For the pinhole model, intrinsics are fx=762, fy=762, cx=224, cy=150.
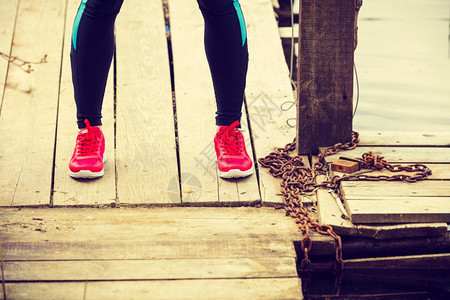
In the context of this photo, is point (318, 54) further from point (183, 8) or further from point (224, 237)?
point (183, 8)

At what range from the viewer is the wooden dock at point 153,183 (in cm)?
239

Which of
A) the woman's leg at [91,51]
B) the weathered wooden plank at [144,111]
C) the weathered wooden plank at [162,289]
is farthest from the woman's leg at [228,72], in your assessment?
the weathered wooden plank at [162,289]

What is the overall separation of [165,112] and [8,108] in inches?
29.6

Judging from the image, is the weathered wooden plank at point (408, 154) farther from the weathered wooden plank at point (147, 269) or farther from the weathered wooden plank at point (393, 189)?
the weathered wooden plank at point (147, 269)

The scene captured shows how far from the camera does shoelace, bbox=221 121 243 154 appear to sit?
10.2 feet

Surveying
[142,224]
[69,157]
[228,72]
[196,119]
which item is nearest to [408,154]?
[228,72]

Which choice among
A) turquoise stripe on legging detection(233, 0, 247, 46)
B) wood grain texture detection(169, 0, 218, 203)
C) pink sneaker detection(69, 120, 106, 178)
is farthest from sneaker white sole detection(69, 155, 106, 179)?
turquoise stripe on legging detection(233, 0, 247, 46)

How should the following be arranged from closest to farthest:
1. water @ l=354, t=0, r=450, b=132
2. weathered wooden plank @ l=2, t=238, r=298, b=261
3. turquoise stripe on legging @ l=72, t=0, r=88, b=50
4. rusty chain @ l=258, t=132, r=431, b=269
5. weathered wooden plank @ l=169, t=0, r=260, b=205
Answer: weathered wooden plank @ l=2, t=238, r=298, b=261, rusty chain @ l=258, t=132, r=431, b=269, turquoise stripe on legging @ l=72, t=0, r=88, b=50, weathered wooden plank @ l=169, t=0, r=260, b=205, water @ l=354, t=0, r=450, b=132

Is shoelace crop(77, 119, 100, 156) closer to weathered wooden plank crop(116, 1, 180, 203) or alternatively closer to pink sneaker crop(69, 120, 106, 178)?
pink sneaker crop(69, 120, 106, 178)

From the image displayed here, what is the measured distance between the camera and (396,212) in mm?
2703

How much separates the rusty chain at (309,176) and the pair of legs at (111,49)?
0.24m

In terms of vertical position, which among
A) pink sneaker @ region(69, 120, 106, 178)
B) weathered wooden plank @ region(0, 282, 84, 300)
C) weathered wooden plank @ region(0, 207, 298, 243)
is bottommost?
weathered wooden plank @ region(0, 207, 298, 243)

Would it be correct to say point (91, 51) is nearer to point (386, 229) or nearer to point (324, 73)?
point (324, 73)

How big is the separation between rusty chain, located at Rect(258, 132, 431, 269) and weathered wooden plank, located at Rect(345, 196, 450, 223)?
0.38ft
